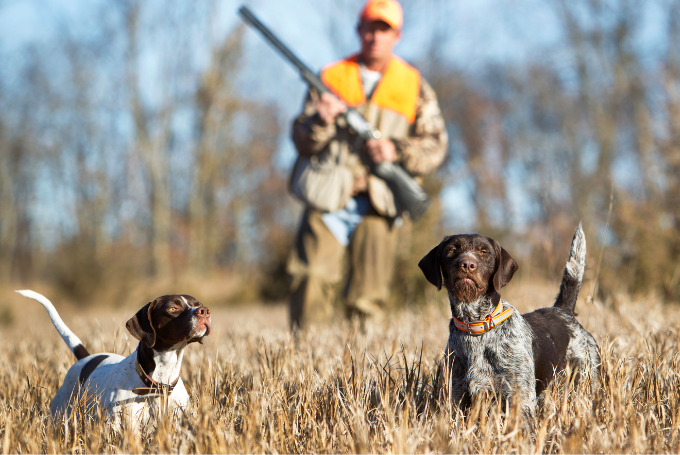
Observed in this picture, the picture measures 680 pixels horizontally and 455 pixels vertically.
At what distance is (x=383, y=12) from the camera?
4.77m

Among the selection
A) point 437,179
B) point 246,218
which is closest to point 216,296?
point 437,179

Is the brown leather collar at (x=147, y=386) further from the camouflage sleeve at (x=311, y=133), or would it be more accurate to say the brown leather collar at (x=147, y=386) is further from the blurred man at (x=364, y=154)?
the camouflage sleeve at (x=311, y=133)

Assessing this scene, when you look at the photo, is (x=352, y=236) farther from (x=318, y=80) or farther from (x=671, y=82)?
(x=671, y=82)

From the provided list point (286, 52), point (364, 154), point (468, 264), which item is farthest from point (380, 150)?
point (468, 264)

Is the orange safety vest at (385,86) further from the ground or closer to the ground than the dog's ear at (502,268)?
further from the ground

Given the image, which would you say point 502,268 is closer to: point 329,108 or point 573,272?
point 573,272

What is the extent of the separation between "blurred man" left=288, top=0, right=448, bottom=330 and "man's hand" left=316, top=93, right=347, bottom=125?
0.4 inches

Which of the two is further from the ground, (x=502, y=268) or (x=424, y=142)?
(x=424, y=142)

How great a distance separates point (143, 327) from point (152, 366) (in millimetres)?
197

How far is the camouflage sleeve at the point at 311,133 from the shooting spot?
482 centimetres

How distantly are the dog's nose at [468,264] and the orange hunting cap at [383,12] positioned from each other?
303 cm

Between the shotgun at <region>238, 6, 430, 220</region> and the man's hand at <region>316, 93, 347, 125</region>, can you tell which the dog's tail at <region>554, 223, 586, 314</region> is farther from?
the man's hand at <region>316, 93, 347, 125</region>

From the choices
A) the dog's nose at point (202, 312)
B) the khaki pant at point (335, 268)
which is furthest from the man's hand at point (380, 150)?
the dog's nose at point (202, 312)

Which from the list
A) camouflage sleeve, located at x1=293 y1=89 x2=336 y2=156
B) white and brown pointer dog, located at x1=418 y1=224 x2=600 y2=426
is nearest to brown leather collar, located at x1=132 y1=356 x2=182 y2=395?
white and brown pointer dog, located at x1=418 y1=224 x2=600 y2=426
